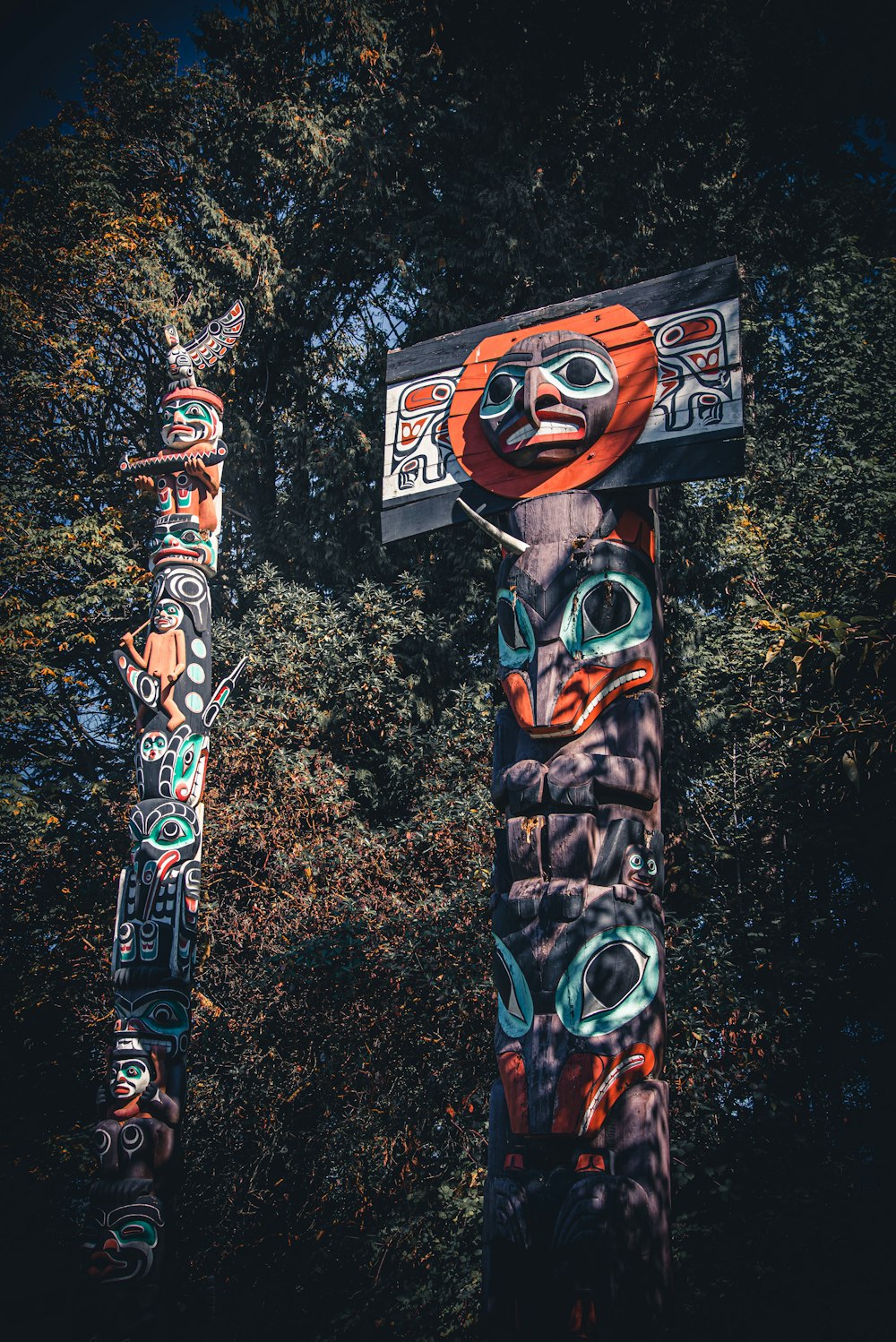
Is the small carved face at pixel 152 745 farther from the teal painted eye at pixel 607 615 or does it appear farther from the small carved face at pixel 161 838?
the teal painted eye at pixel 607 615

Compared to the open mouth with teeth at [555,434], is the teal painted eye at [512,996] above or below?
below

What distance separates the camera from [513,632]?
4836mm

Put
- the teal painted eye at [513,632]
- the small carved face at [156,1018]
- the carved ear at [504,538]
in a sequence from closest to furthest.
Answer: the teal painted eye at [513,632] < the carved ear at [504,538] < the small carved face at [156,1018]

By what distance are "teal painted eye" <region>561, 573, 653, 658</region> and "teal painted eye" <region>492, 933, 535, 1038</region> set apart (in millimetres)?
1273

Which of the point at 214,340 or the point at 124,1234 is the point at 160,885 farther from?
the point at 214,340

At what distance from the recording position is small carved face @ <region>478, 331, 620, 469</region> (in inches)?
204

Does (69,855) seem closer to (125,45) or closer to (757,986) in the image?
(757,986)

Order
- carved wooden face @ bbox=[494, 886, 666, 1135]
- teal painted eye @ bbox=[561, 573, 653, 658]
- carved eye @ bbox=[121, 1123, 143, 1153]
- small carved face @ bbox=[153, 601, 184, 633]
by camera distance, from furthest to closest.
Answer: small carved face @ bbox=[153, 601, 184, 633]
carved eye @ bbox=[121, 1123, 143, 1153]
teal painted eye @ bbox=[561, 573, 653, 658]
carved wooden face @ bbox=[494, 886, 666, 1135]

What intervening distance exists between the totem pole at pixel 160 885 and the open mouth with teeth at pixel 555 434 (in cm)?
311

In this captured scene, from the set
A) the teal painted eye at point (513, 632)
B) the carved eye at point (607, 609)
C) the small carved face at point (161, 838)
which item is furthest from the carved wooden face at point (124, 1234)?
the carved eye at point (607, 609)

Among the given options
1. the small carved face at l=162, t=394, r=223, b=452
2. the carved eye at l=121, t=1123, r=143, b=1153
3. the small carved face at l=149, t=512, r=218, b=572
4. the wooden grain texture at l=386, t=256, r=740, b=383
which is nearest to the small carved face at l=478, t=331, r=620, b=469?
the wooden grain texture at l=386, t=256, r=740, b=383

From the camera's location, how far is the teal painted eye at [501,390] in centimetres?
542

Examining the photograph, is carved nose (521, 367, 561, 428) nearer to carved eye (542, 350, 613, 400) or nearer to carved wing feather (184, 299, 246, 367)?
carved eye (542, 350, 613, 400)

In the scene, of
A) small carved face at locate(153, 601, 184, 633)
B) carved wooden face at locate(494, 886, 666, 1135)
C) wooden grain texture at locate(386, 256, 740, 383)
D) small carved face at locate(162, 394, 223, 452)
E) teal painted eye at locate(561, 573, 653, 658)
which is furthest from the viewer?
small carved face at locate(162, 394, 223, 452)
